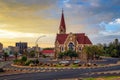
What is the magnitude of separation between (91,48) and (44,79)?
75329 millimetres

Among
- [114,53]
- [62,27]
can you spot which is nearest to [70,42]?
[62,27]

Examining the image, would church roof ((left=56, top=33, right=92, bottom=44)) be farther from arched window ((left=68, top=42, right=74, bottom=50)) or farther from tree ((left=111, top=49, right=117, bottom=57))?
tree ((left=111, top=49, right=117, bottom=57))

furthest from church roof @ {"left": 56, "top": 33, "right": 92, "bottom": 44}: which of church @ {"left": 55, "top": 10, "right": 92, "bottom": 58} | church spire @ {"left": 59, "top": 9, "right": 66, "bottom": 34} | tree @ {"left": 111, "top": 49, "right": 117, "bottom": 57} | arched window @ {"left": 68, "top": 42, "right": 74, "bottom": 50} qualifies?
tree @ {"left": 111, "top": 49, "right": 117, "bottom": 57}

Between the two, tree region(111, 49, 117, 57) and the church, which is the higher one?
the church

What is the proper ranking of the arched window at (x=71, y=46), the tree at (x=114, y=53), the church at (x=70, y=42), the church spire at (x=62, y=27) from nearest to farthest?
the church at (x=70, y=42) < the arched window at (x=71, y=46) < the church spire at (x=62, y=27) < the tree at (x=114, y=53)

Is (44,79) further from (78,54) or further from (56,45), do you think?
(56,45)

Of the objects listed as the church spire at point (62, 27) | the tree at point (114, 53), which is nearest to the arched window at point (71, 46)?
the church spire at point (62, 27)

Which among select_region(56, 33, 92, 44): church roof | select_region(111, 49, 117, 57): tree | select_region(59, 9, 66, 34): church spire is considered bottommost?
select_region(111, 49, 117, 57): tree

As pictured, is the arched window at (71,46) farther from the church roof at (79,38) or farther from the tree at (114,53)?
the tree at (114,53)

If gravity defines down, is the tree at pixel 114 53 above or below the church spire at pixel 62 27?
below

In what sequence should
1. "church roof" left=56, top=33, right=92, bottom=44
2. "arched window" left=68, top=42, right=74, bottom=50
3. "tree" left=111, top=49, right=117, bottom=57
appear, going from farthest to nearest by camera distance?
"tree" left=111, top=49, right=117, bottom=57, "arched window" left=68, top=42, right=74, bottom=50, "church roof" left=56, top=33, right=92, bottom=44

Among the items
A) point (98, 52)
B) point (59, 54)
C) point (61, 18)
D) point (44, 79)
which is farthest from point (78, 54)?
point (44, 79)

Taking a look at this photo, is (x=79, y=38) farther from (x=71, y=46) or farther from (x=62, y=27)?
(x=62, y=27)

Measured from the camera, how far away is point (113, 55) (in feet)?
559
